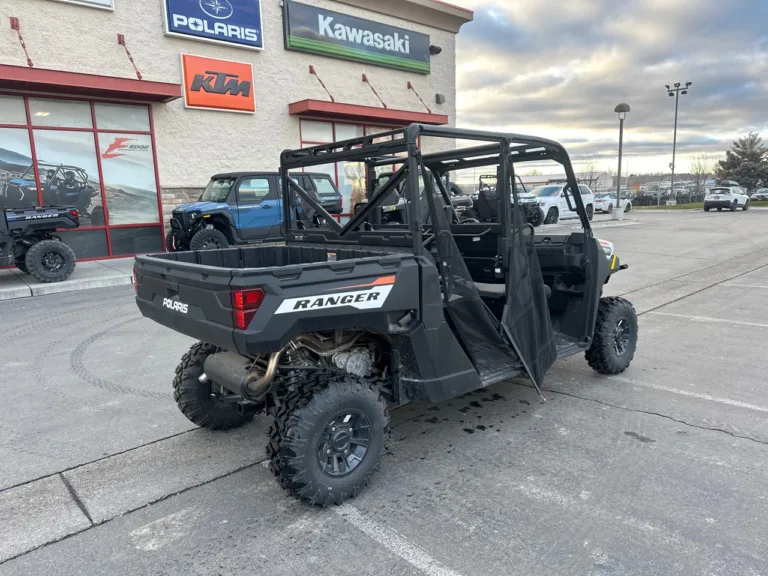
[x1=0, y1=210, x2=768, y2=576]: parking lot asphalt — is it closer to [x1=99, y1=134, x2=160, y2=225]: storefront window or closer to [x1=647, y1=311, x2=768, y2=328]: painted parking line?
[x1=647, y1=311, x2=768, y2=328]: painted parking line

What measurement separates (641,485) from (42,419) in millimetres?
4146

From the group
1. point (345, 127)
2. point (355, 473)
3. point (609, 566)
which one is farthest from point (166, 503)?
point (345, 127)

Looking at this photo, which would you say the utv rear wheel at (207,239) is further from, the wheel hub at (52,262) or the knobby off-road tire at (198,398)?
the knobby off-road tire at (198,398)

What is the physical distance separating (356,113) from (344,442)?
1502 cm

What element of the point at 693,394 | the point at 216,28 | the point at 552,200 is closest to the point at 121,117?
the point at 216,28

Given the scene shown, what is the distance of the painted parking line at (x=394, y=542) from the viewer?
2453 mm

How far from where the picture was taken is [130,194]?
13820 millimetres

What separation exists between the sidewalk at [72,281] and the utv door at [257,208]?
2.61 m

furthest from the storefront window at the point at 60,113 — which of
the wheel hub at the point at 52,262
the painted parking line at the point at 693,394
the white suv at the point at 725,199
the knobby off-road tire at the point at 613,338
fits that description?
the white suv at the point at 725,199

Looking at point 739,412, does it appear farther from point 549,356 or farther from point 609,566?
point 609,566

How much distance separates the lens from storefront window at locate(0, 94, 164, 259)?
40.0 ft

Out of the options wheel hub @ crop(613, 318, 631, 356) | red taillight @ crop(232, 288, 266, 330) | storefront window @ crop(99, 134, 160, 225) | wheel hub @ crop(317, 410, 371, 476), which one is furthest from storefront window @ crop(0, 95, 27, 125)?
wheel hub @ crop(613, 318, 631, 356)

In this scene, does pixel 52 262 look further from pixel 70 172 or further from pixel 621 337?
pixel 621 337

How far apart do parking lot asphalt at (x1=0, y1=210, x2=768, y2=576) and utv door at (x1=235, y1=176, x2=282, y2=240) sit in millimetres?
7409
